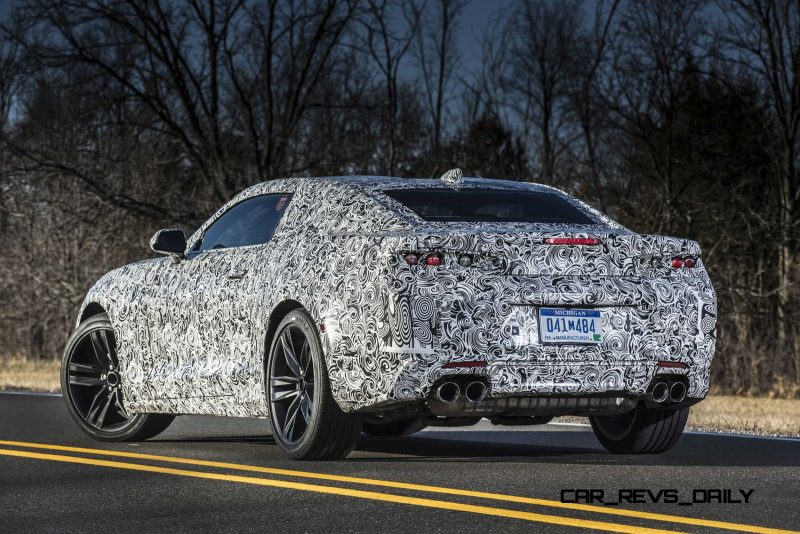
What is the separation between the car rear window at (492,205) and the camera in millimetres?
8141

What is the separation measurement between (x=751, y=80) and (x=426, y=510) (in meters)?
15.8

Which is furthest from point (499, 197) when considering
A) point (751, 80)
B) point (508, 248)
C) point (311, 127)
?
point (311, 127)

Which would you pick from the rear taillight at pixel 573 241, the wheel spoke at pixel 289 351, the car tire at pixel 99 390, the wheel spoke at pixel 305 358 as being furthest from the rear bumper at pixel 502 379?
the car tire at pixel 99 390

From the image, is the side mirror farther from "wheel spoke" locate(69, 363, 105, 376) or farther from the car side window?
"wheel spoke" locate(69, 363, 105, 376)

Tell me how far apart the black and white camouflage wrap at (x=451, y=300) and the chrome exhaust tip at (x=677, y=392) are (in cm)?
9

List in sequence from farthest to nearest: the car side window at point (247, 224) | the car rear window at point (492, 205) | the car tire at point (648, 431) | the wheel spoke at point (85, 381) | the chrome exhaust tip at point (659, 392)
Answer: the wheel spoke at point (85, 381), the car side window at point (247, 224), the car tire at point (648, 431), the car rear window at point (492, 205), the chrome exhaust tip at point (659, 392)

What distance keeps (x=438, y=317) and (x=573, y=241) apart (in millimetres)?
835

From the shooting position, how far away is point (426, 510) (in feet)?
20.3

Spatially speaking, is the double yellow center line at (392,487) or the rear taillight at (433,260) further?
the rear taillight at (433,260)

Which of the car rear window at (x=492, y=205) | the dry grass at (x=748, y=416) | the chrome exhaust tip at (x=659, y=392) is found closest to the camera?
the chrome exhaust tip at (x=659, y=392)

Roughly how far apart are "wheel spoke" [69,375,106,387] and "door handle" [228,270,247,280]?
1659 mm

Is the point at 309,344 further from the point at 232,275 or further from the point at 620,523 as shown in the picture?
the point at 620,523

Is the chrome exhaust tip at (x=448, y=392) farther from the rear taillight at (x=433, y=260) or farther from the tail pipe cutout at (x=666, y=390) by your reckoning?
the tail pipe cutout at (x=666, y=390)

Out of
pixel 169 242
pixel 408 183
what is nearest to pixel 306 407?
pixel 408 183
